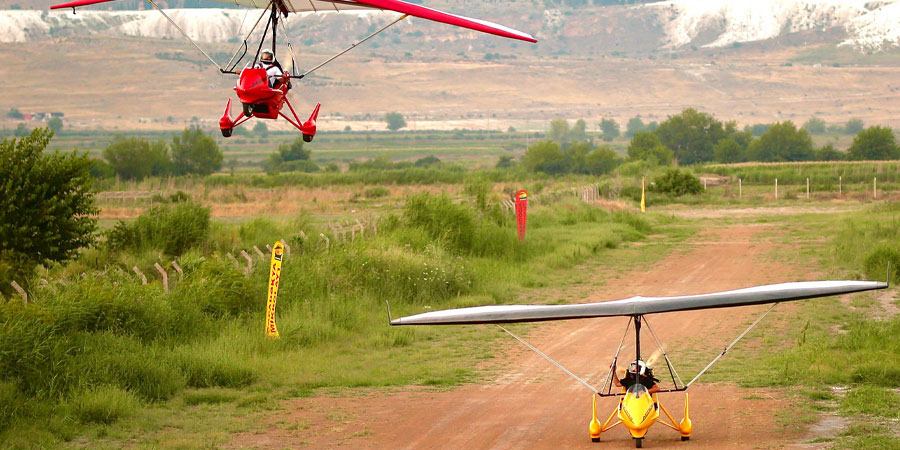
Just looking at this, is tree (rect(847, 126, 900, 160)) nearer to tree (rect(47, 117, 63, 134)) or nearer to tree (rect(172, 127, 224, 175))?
tree (rect(172, 127, 224, 175))

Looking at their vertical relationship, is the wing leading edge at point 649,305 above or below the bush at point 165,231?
above

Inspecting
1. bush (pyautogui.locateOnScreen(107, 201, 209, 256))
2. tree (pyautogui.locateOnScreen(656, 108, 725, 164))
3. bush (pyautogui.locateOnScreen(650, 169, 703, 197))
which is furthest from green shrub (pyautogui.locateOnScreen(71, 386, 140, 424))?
tree (pyautogui.locateOnScreen(656, 108, 725, 164))

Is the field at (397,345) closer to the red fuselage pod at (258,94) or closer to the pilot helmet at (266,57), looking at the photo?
the red fuselage pod at (258,94)

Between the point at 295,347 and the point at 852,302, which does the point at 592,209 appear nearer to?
the point at 852,302

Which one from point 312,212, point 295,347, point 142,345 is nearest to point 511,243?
point 295,347

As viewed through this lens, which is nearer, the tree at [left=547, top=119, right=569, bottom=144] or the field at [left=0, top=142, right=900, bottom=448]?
the field at [left=0, top=142, right=900, bottom=448]

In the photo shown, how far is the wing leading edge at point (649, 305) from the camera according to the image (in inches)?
425

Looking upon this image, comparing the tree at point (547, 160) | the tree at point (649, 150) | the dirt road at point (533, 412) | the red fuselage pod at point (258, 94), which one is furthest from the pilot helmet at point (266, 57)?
the tree at point (547, 160)

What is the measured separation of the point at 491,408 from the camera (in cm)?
1354

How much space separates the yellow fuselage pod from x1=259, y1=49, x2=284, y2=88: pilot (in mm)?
6908

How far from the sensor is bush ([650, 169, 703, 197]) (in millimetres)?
59750

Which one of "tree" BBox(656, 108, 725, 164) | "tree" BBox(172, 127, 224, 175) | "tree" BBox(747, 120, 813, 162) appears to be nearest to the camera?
"tree" BBox(172, 127, 224, 175)

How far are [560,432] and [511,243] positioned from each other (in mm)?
17357

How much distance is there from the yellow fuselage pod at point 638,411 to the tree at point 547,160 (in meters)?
92.8
